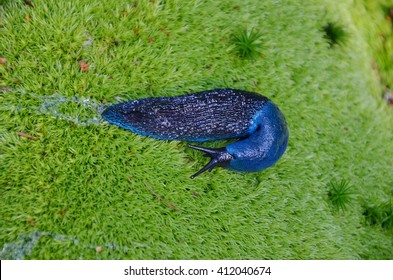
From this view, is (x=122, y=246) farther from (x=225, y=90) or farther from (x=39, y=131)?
(x=225, y=90)

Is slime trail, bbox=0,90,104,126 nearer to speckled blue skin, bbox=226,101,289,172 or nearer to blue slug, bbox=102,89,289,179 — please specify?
blue slug, bbox=102,89,289,179

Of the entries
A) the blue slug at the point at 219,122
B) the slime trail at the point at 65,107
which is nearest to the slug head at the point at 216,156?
the blue slug at the point at 219,122

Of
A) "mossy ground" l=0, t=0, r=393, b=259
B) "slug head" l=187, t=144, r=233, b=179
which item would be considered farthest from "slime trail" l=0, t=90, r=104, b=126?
"slug head" l=187, t=144, r=233, b=179

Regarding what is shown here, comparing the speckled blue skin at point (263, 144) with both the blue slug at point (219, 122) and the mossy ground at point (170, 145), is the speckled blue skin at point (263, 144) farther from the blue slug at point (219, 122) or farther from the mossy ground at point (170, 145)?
the mossy ground at point (170, 145)

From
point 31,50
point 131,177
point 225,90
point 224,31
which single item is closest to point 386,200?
point 225,90

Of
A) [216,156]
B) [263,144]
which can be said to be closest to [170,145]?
[216,156]

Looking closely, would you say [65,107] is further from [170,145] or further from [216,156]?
[216,156]
